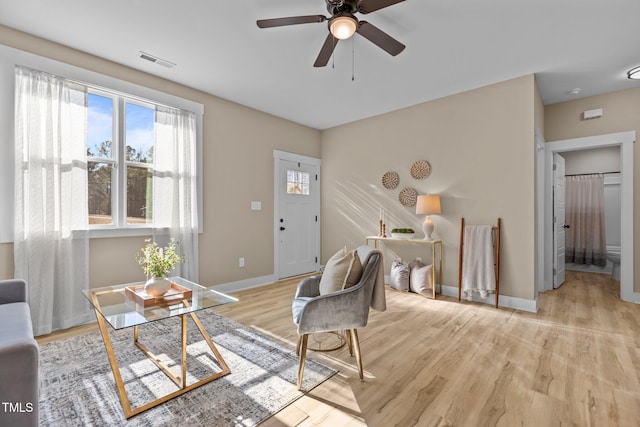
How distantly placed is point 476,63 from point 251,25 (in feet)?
7.79

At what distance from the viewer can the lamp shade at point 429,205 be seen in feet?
12.9

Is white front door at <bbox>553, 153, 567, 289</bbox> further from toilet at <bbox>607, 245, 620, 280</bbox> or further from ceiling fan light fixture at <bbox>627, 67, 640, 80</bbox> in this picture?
ceiling fan light fixture at <bbox>627, 67, 640, 80</bbox>

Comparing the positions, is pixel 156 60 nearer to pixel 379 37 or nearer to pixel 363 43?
pixel 363 43

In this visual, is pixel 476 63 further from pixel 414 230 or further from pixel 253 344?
pixel 253 344

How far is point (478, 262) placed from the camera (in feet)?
11.8

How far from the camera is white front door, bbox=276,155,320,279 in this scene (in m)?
4.91

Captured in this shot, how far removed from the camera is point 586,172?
5.61m

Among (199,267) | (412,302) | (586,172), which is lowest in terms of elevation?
(412,302)

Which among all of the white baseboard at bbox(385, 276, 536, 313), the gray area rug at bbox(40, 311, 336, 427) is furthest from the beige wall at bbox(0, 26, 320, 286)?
the white baseboard at bbox(385, 276, 536, 313)

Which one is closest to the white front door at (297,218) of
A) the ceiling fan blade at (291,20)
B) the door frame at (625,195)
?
the ceiling fan blade at (291,20)

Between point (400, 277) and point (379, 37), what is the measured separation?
312cm

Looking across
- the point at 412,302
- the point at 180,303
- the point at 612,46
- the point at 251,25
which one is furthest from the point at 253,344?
the point at 612,46

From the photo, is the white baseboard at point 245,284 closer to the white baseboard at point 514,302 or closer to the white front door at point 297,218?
the white front door at point 297,218

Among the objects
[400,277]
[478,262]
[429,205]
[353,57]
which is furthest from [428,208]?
[353,57]
